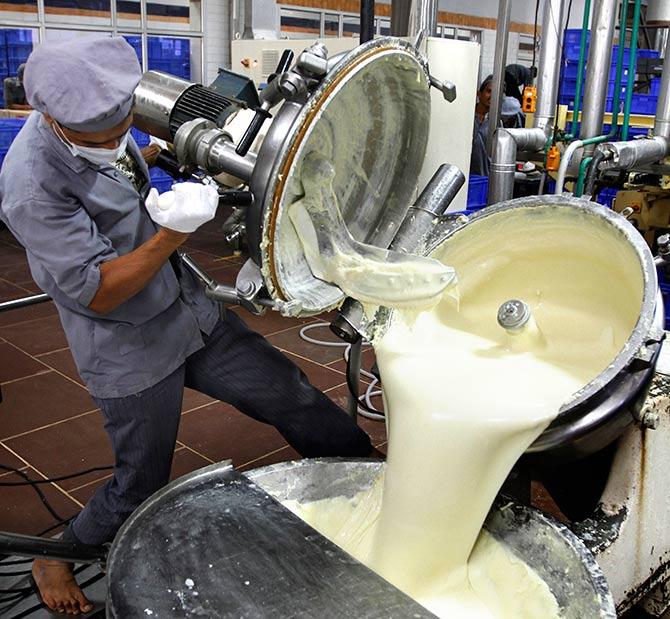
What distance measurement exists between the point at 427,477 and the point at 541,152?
198cm

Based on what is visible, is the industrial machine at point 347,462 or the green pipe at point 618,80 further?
the green pipe at point 618,80

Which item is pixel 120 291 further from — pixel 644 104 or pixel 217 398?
pixel 644 104

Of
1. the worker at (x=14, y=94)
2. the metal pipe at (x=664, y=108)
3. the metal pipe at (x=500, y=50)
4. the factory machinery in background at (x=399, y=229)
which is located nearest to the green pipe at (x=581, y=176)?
the metal pipe at (x=664, y=108)

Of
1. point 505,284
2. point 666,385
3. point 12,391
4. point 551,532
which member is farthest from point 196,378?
point 12,391

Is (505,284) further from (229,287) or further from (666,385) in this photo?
(229,287)

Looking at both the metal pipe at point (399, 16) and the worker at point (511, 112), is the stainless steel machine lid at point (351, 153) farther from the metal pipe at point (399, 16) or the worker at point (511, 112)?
the worker at point (511, 112)

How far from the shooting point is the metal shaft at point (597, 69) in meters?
2.46

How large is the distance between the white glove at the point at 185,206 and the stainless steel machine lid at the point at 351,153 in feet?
0.45

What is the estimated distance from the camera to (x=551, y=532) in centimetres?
108

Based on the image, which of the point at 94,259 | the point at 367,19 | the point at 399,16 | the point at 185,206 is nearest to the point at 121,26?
the point at 399,16

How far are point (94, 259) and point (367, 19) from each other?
4.41 feet

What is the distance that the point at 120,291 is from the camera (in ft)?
4.14

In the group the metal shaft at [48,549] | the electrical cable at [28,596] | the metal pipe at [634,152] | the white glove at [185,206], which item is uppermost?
the white glove at [185,206]

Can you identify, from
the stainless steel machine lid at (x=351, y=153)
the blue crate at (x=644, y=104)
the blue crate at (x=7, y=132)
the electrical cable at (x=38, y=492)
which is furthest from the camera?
the blue crate at (x=7, y=132)
